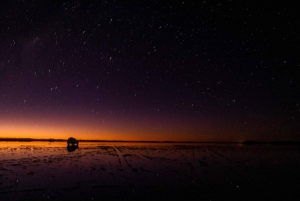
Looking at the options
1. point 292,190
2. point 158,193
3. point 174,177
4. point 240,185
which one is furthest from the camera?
point 174,177

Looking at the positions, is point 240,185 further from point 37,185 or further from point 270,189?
point 37,185

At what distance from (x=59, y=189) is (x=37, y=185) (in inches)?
46.9

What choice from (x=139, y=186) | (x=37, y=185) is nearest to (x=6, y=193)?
(x=37, y=185)

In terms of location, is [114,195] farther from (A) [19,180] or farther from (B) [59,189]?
(A) [19,180]

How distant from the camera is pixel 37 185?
833 centimetres

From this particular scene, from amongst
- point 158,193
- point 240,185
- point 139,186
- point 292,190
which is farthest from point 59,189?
point 292,190

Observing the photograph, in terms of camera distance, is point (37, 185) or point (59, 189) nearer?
point (59, 189)

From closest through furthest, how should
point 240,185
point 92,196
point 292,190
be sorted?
point 92,196, point 292,190, point 240,185

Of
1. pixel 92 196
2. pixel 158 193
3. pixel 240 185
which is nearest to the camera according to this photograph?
pixel 92 196

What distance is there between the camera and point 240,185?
344 inches

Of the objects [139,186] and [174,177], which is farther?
[174,177]

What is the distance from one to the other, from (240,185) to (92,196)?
5850 mm

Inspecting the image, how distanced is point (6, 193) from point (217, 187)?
747cm

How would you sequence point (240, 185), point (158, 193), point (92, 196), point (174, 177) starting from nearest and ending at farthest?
point (92, 196)
point (158, 193)
point (240, 185)
point (174, 177)
